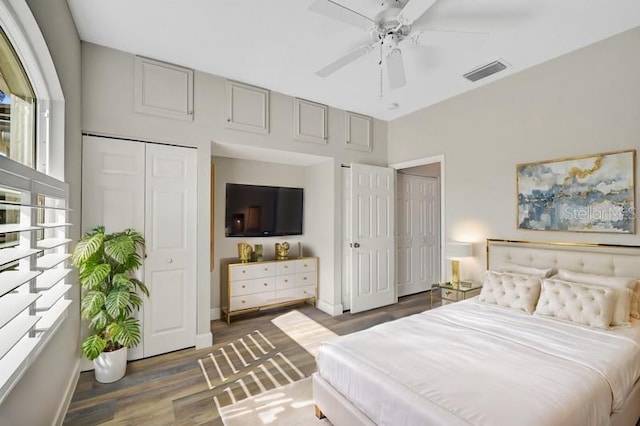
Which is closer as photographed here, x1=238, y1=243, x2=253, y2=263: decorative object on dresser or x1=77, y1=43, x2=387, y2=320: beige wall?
x1=77, y1=43, x2=387, y2=320: beige wall

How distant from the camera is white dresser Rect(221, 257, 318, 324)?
3.86 meters

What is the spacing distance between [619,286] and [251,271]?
368 centimetres

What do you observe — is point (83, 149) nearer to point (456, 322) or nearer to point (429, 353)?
point (429, 353)

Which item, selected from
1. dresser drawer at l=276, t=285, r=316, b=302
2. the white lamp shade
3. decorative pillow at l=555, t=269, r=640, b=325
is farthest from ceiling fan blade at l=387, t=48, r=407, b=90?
dresser drawer at l=276, t=285, r=316, b=302

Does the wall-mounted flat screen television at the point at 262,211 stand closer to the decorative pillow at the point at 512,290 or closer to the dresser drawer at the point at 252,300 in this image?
the dresser drawer at the point at 252,300

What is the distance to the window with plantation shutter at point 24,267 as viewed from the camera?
1104 millimetres

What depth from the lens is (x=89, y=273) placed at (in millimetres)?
2299

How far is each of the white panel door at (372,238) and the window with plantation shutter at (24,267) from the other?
3108mm

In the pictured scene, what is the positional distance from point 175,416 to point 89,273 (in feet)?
4.15

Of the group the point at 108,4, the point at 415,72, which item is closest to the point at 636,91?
the point at 415,72

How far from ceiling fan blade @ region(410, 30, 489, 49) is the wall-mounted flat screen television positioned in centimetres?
268

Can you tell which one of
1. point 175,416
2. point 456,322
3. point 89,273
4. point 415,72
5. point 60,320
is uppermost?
point 415,72

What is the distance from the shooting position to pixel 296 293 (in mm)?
4324

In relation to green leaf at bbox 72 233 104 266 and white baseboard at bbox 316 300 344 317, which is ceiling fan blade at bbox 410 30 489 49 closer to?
green leaf at bbox 72 233 104 266
